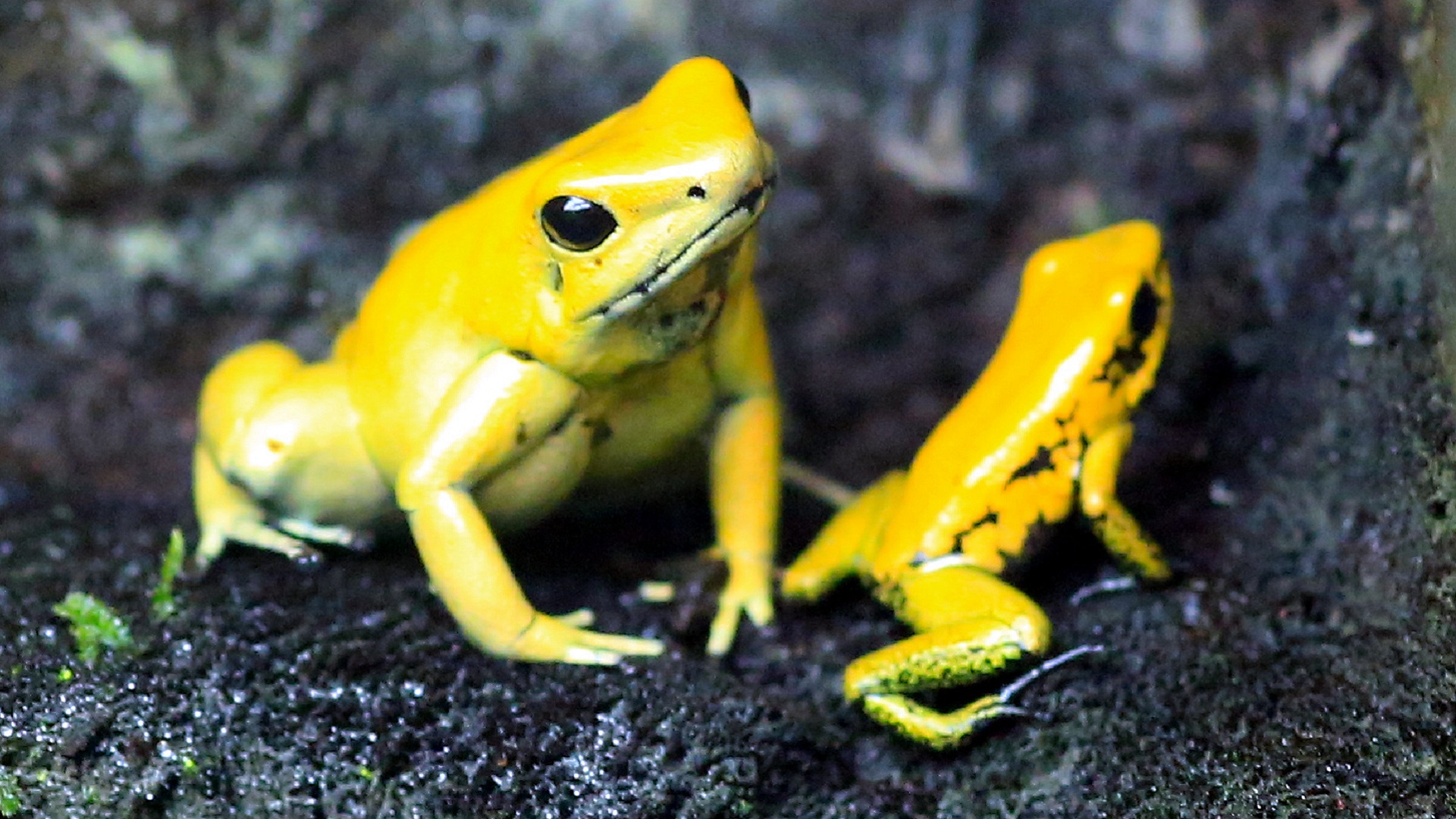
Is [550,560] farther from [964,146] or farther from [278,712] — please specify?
[964,146]

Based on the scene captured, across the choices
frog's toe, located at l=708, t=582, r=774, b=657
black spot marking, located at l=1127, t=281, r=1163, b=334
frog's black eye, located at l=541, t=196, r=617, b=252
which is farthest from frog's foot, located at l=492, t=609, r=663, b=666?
black spot marking, located at l=1127, t=281, r=1163, b=334

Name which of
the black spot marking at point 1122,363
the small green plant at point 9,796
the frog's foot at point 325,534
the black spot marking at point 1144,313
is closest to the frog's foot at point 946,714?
the black spot marking at point 1122,363

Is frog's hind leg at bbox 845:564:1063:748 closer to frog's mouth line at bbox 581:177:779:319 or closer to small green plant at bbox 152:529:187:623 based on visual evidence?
frog's mouth line at bbox 581:177:779:319

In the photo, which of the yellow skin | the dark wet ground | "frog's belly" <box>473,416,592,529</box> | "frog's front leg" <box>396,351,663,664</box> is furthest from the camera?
the yellow skin

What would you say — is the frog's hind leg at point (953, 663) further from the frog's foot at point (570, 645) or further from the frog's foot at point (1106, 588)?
the frog's foot at point (570, 645)

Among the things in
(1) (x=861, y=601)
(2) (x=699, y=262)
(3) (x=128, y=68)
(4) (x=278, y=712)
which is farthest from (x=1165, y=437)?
(3) (x=128, y=68)

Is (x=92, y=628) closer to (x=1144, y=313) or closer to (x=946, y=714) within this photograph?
(x=946, y=714)
